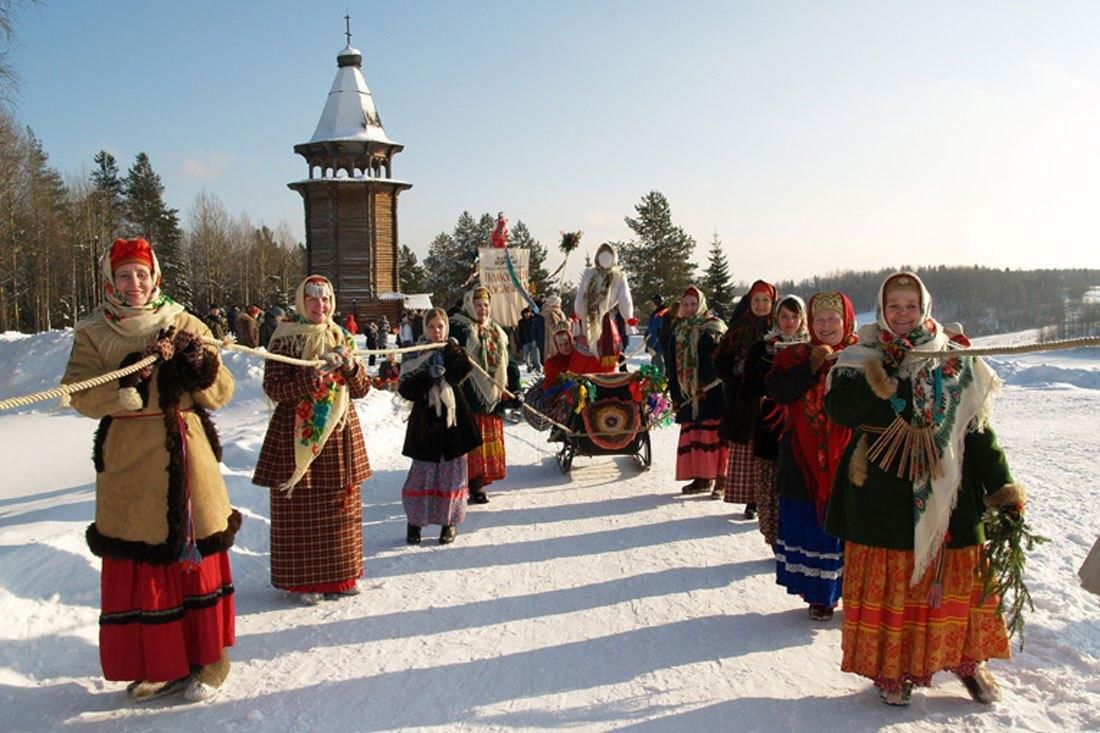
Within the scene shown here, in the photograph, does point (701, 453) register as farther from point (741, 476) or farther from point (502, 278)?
point (502, 278)

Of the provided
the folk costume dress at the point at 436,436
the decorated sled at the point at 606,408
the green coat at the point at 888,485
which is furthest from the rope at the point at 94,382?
the decorated sled at the point at 606,408

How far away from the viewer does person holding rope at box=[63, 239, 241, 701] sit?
11.8 feet

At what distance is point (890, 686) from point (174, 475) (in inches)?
141

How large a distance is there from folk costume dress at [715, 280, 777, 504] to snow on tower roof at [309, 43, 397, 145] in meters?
30.5

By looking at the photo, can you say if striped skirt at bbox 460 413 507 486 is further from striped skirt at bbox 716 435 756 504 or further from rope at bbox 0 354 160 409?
rope at bbox 0 354 160 409

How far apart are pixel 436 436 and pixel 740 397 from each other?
256 cm

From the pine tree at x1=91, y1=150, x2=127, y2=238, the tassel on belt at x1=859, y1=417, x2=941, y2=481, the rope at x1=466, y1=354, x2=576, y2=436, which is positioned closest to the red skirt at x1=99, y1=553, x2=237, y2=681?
the rope at x1=466, y1=354, x2=576, y2=436

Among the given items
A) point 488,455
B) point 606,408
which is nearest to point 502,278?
point 606,408

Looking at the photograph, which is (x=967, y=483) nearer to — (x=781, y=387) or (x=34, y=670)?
(x=781, y=387)

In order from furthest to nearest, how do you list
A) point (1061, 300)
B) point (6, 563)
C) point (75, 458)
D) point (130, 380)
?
point (1061, 300) → point (75, 458) → point (6, 563) → point (130, 380)

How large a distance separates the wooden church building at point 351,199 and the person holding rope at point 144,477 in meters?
31.9

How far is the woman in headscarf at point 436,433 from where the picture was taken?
249 inches

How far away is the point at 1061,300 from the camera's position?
180 feet

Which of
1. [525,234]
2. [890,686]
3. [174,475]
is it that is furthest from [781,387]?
[525,234]
